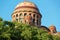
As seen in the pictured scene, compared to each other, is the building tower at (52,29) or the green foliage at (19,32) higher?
the building tower at (52,29)

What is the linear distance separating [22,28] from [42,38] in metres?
2.46

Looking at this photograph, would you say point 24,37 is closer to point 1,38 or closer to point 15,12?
point 1,38

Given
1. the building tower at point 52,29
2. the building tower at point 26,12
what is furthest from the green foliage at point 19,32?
the building tower at point 26,12

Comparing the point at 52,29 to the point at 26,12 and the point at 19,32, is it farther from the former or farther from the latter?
the point at 19,32

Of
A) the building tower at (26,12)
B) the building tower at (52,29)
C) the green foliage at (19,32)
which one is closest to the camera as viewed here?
the green foliage at (19,32)

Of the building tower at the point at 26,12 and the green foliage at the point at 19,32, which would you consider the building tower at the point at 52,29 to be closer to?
the building tower at the point at 26,12

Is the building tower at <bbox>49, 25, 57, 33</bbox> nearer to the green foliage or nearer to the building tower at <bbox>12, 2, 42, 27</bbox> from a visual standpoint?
the building tower at <bbox>12, 2, 42, 27</bbox>

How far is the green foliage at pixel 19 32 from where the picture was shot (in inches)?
1667

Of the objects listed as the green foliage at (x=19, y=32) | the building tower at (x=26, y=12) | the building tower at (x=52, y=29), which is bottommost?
the green foliage at (x=19, y=32)

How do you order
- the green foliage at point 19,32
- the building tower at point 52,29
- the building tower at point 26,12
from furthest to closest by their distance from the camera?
1. the building tower at point 26,12
2. the building tower at point 52,29
3. the green foliage at point 19,32

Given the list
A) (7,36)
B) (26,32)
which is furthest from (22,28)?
(7,36)

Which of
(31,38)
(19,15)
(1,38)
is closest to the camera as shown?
(1,38)

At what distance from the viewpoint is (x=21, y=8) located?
81.6 metres

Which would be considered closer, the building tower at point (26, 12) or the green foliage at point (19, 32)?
the green foliage at point (19, 32)
